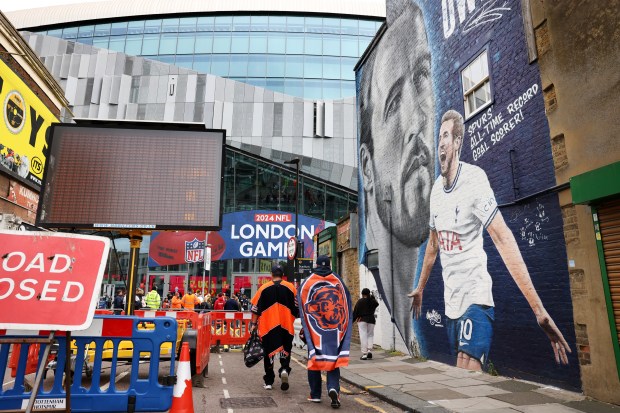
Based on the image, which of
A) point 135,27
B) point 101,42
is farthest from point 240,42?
point 101,42

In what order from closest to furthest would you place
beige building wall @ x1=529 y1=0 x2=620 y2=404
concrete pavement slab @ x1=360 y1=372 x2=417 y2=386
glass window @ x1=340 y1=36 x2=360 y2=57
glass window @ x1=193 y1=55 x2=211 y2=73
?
beige building wall @ x1=529 y1=0 x2=620 y2=404
concrete pavement slab @ x1=360 y1=372 x2=417 y2=386
glass window @ x1=193 y1=55 x2=211 y2=73
glass window @ x1=340 y1=36 x2=360 y2=57

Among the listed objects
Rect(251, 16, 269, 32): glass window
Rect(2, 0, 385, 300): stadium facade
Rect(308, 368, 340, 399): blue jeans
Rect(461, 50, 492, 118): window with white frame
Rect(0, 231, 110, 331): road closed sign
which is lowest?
Rect(308, 368, 340, 399): blue jeans

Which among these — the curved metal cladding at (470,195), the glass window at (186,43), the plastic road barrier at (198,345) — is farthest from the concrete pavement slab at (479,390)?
the glass window at (186,43)

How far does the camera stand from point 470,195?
9219 millimetres

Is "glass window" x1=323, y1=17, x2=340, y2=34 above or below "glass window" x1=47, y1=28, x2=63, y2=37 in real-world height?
below

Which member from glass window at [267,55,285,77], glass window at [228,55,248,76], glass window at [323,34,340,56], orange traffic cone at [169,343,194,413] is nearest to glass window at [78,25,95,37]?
glass window at [228,55,248,76]

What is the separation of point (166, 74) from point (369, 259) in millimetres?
27757

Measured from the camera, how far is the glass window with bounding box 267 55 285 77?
37.8 metres

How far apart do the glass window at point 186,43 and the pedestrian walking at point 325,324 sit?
123ft

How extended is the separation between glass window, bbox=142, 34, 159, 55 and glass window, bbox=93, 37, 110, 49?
13.3 feet

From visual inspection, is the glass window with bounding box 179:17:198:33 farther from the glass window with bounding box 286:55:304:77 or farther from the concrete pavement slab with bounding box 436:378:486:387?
the concrete pavement slab with bounding box 436:378:486:387

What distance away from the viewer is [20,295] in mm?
3529

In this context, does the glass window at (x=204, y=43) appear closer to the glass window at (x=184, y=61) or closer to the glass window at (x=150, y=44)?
the glass window at (x=184, y=61)

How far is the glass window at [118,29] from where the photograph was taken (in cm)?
4203
